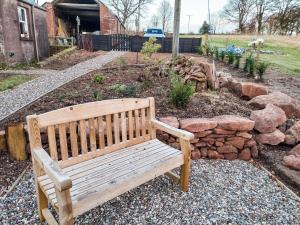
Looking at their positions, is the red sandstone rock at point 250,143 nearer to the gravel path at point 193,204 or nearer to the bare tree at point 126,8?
the gravel path at point 193,204

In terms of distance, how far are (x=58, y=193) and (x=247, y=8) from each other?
123 ft

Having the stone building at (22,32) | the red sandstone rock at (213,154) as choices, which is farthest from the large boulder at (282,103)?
the stone building at (22,32)

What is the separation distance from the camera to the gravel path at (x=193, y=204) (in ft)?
7.79

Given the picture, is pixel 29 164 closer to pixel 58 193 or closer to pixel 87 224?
pixel 87 224

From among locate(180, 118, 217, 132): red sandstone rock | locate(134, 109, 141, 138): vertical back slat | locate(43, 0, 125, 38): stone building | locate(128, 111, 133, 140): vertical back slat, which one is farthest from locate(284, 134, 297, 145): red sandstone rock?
locate(43, 0, 125, 38): stone building

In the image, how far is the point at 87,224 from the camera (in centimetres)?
229

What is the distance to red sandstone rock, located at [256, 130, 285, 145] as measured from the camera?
12.1ft

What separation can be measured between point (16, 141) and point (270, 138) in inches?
136

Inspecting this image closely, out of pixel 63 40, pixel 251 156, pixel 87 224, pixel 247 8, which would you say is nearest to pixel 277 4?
pixel 247 8

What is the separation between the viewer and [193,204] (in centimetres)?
261

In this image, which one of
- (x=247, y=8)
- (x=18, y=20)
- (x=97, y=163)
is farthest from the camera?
(x=247, y=8)

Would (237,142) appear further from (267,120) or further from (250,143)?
(267,120)

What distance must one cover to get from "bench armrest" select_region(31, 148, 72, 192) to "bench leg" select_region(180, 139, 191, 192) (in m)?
1.31

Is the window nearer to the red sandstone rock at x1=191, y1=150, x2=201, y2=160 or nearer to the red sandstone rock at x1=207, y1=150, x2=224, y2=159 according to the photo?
the red sandstone rock at x1=191, y1=150, x2=201, y2=160
